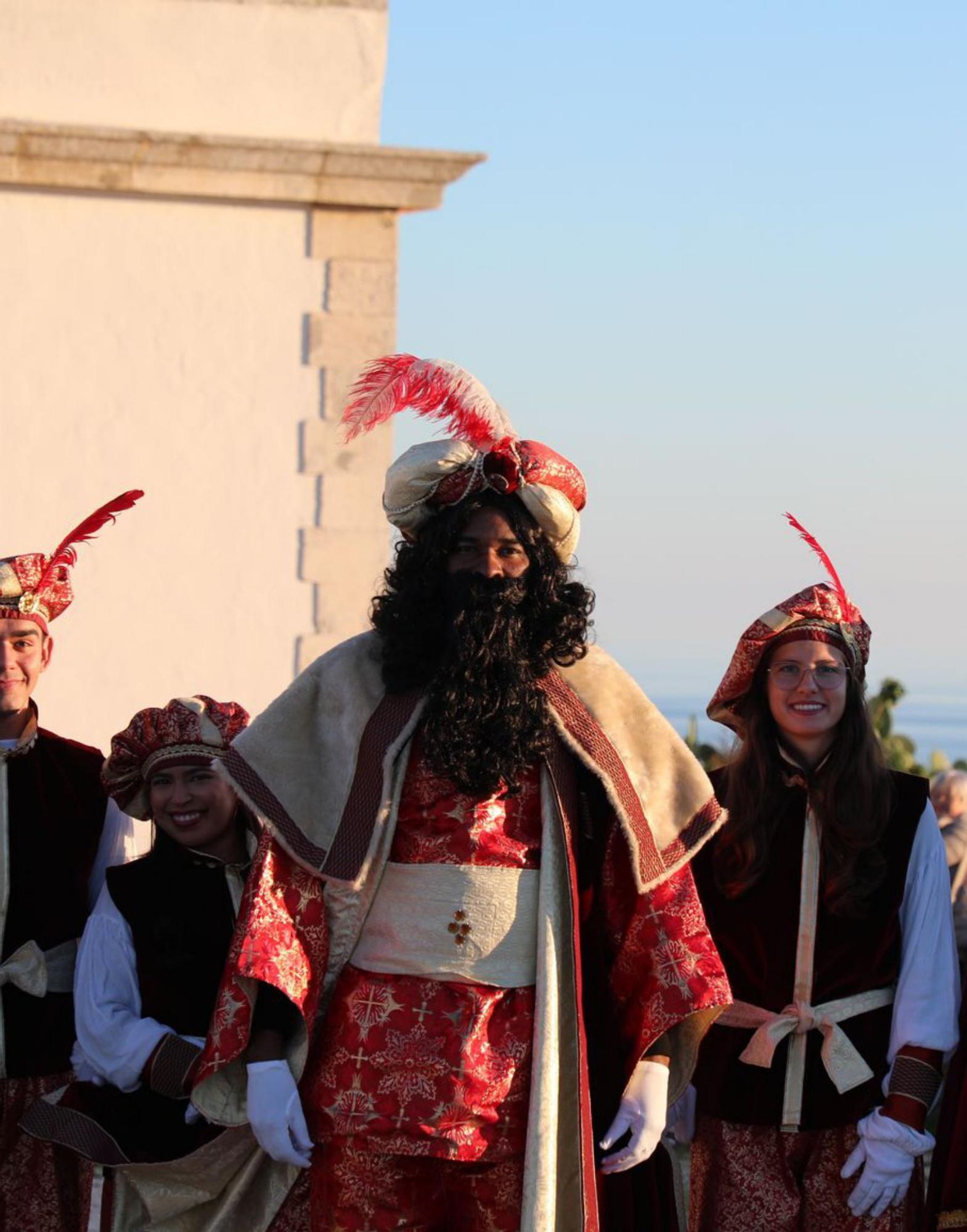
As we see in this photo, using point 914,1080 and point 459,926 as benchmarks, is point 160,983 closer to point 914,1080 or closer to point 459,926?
point 459,926

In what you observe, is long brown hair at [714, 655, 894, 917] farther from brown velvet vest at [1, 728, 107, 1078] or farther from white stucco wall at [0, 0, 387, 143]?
white stucco wall at [0, 0, 387, 143]

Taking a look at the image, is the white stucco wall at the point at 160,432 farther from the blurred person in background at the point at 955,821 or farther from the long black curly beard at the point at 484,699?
the long black curly beard at the point at 484,699

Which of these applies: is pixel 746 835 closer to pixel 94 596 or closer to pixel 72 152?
pixel 94 596

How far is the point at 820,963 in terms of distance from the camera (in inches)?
161

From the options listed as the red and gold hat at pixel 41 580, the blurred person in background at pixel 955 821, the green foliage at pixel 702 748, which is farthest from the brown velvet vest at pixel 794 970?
the green foliage at pixel 702 748

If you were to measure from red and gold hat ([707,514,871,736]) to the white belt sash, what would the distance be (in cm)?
85

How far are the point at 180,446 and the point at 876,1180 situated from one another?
5351mm

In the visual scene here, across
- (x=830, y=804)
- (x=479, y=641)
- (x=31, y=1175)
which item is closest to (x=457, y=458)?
(x=479, y=641)

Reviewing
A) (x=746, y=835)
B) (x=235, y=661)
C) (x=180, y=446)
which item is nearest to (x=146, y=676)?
(x=235, y=661)

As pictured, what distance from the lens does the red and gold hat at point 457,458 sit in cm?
378

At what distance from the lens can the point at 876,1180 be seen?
3896mm

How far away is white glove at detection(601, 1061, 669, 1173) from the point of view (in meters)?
3.63

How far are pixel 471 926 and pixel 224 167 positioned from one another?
5.64m

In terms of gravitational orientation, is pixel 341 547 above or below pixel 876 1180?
above
